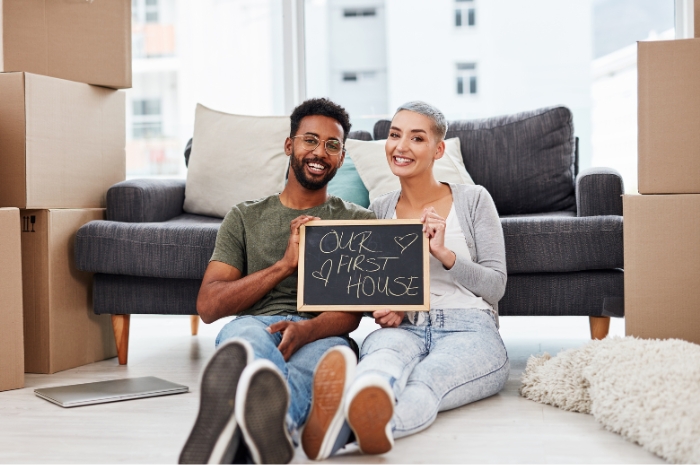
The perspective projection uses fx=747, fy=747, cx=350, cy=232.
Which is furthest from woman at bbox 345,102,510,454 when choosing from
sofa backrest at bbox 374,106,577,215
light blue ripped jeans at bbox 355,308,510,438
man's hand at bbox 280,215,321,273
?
sofa backrest at bbox 374,106,577,215

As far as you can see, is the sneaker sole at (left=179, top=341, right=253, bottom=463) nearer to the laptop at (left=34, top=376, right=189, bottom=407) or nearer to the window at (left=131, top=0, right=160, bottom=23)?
the laptop at (left=34, top=376, right=189, bottom=407)

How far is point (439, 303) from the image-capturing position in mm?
1915

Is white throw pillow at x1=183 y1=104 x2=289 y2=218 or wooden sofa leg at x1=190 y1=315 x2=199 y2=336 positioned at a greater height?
white throw pillow at x1=183 y1=104 x2=289 y2=218

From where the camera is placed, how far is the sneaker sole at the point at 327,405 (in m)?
1.38

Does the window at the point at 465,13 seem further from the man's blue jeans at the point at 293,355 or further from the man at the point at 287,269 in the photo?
the man's blue jeans at the point at 293,355

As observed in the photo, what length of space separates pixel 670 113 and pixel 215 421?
4.51ft

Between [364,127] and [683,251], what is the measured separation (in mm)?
2016

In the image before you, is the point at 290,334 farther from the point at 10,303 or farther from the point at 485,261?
the point at 10,303

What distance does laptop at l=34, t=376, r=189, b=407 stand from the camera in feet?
6.37

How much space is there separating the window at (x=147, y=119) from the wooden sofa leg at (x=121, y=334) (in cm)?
161

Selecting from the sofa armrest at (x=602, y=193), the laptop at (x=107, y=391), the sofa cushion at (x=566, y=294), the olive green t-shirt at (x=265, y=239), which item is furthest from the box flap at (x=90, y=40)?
the sofa armrest at (x=602, y=193)

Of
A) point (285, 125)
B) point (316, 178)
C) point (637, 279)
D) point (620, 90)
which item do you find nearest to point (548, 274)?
point (637, 279)

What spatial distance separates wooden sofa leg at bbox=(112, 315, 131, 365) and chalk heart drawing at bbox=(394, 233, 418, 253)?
1099 mm

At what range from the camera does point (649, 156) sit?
1.93 meters
